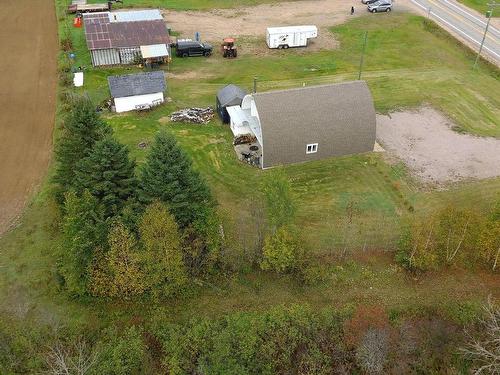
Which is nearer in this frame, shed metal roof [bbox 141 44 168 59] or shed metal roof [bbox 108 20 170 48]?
shed metal roof [bbox 141 44 168 59]

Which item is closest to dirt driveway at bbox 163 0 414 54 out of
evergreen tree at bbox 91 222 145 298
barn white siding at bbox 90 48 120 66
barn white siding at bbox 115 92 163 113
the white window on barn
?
barn white siding at bbox 90 48 120 66

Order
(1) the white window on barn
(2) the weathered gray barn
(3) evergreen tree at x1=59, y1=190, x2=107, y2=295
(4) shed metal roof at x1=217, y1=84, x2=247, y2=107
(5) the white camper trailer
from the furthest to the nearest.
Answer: (5) the white camper trailer
(4) shed metal roof at x1=217, y1=84, x2=247, y2=107
(1) the white window on barn
(2) the weathered gray barn
(3) evergreen tree at x1=59, y1=190, x2=107, y2=295

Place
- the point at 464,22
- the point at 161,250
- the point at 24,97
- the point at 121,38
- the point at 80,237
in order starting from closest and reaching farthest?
the point at 80,237 → the point at 161,250 → the point at 24,97 → the point at 121,38 → the point at 464,22

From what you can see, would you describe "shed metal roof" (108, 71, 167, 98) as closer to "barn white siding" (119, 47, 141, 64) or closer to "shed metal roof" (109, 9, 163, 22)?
"barn white siding" (119, 47, 141, 64)

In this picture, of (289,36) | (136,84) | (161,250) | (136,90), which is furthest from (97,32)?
(161,250)

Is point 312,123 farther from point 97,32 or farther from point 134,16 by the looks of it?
point 134,16

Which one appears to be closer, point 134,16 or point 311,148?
point 311,148

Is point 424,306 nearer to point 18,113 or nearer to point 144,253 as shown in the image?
point 144,253
